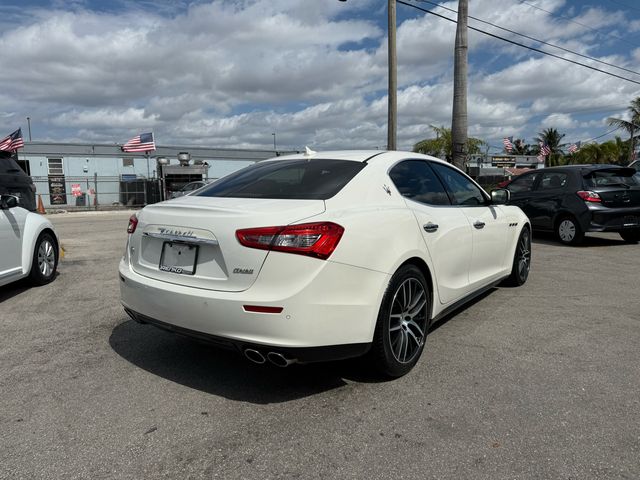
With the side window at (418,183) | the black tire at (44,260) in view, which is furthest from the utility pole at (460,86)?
the black tire at (44,260)

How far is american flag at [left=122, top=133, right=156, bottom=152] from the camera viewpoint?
27734mm

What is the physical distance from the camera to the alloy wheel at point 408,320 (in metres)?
3.35

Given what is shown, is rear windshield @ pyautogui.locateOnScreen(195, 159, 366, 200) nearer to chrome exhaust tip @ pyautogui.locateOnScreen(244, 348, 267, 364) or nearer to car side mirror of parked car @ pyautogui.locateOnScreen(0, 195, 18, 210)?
chrome exhaust tip @ pyautogui.locateOnScreen(244, 348, 267, 364)

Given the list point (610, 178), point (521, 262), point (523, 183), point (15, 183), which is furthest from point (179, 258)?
point (523, 183)

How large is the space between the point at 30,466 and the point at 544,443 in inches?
102

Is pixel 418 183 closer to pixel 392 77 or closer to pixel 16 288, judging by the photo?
pixel 16 288

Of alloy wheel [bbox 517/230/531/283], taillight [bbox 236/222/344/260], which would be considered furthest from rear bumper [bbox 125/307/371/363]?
alloy wheel [bbox 517/230/531/283]

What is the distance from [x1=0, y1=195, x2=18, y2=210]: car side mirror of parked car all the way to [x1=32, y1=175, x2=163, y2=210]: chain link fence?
2439cm

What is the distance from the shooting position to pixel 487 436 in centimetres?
270

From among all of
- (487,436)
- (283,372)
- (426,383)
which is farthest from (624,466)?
(283,372)

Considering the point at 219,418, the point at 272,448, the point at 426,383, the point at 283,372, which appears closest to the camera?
the point at 272,448

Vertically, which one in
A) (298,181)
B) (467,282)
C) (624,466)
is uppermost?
(298,181)

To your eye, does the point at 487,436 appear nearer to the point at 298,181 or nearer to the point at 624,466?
the point at 624,466

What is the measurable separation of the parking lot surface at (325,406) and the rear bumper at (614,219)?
4.83 meters
